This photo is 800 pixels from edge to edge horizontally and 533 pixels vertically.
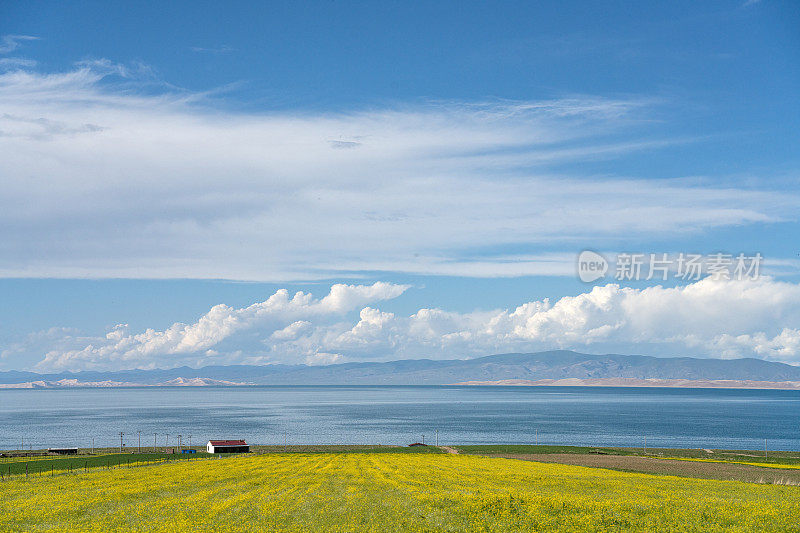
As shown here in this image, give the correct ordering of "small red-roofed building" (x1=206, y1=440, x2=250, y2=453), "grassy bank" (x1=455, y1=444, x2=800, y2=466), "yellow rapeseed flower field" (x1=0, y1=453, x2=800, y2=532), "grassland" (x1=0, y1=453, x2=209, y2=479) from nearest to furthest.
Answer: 1. "yellow rapeseed flower field" (x1=0, y1=453, x2=800, y2=532)
2. "grassland" (x1=0, y1=453, x2=209, y2=479)
3. "small red-roofed building" (x1=206, y1=440, x2=250, y2=453)
4. "grassy bank" (x1=455, y1=444, x2=800, y2=466)

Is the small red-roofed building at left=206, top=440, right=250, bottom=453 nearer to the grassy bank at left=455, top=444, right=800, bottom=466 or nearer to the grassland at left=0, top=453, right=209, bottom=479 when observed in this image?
the grassland at left=0, top=453, right=209, bottom=479

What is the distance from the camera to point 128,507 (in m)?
48.3

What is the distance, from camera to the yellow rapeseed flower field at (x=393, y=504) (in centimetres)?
4206

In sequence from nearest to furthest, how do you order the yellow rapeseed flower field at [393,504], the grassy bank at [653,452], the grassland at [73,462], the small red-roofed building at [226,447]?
the yellow rapeseed flower field at [393,504], the grassland at [73,462], the small red-roofed building at [226,447], the grassy bank at [653,452]

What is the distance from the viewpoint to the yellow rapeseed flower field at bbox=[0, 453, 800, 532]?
4206 cm

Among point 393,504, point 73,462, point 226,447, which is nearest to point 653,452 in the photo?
point 226,447

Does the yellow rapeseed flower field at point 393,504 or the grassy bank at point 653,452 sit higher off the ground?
the yellow rapeseed flower field at point 393,504

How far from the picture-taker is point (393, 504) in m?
47.9

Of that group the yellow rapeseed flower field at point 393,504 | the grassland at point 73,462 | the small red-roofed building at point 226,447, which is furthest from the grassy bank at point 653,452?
the yellow rapeseed flower field at point 393,504

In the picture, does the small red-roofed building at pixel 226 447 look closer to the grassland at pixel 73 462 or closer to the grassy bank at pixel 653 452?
the grassland at pixel 73 462

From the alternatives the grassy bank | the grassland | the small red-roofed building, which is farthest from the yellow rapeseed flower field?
the grassy bank

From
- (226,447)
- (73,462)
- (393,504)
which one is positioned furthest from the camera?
(226,447)

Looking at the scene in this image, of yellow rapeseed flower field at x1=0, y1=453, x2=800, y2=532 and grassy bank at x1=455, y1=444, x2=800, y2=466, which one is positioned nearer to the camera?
yellow rapeseed flower field at x1=0, y1=453, x2=800, y2=532

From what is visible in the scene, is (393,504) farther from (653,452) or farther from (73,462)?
(653,452)
